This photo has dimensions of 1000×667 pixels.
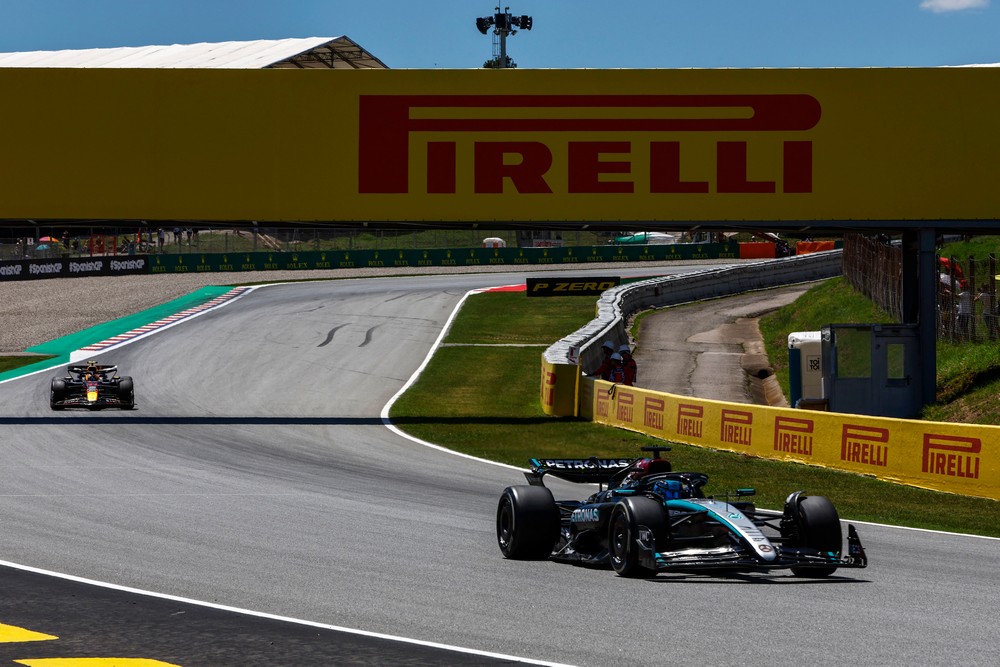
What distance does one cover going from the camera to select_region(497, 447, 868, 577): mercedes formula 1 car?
9.82m

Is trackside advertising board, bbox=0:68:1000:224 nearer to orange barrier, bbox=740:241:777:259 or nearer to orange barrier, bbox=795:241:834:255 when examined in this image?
orange barrier, bbox=740:241:777:259

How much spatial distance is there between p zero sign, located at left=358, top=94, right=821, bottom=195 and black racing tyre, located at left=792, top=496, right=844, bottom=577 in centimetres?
1493

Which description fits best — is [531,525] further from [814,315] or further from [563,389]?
[814,315]

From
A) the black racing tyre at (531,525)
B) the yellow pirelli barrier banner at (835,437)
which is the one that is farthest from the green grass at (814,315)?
the black racing tyre at (531,525)

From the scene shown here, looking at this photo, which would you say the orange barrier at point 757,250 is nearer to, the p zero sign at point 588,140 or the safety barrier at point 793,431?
the safety barrier at point 793,431

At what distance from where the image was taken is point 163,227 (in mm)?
26422

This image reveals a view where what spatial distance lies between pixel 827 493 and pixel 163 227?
1580 cm

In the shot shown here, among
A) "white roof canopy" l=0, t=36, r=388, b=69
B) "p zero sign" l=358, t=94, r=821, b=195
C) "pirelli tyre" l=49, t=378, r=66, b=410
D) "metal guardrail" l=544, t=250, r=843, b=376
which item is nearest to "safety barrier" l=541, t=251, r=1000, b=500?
"metal guardrail" l=544, t=250, r=843, b=376

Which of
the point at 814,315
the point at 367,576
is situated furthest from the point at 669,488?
the point at 814,315

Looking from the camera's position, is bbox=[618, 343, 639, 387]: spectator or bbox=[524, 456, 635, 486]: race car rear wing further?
bbox=[618, 343, 639, 387]: spectator

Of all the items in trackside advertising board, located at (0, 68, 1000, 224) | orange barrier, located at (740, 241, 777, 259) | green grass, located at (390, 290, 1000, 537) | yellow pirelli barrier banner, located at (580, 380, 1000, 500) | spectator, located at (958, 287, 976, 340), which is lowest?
green grass, located at (390, 290, 1000, 537)

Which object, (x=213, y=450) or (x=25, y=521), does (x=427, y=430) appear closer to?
(x=213, y=450)

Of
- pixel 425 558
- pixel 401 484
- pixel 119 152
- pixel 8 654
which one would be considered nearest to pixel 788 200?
pixel 401 484

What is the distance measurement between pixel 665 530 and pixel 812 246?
63053mm
